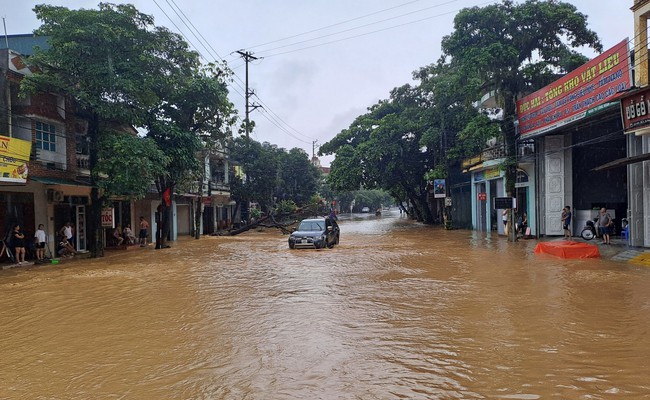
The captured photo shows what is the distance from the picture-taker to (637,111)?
13.1m

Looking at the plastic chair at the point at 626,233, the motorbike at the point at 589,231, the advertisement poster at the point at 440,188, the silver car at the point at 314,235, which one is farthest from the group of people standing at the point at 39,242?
the advertisement poster at the point at 440,188

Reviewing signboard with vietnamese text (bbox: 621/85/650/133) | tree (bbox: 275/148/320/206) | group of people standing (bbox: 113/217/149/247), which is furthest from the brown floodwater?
tree (bbox: 275/148/320/206)

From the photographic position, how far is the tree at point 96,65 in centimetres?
1591

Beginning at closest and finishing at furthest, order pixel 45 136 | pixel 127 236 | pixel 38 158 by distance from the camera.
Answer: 1. pixel 38 158
2. pixel 45 136
3. pixel 127 236

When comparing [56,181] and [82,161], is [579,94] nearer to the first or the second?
[56,181]

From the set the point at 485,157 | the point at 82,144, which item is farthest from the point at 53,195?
the point at 485,157

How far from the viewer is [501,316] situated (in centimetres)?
714

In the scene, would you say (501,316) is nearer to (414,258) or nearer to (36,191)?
(414,258)

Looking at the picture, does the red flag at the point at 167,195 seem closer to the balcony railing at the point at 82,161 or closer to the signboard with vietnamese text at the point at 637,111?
the balcony railing at the point at 82,161

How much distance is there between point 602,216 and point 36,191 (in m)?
22.5

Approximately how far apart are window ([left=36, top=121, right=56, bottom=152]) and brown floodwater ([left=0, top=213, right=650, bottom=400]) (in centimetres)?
712

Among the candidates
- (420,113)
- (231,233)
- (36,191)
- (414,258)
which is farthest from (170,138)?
(420,113)

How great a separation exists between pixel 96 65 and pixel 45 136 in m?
3.92

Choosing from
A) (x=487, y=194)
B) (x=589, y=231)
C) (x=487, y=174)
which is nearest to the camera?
(x=589, y=231)
